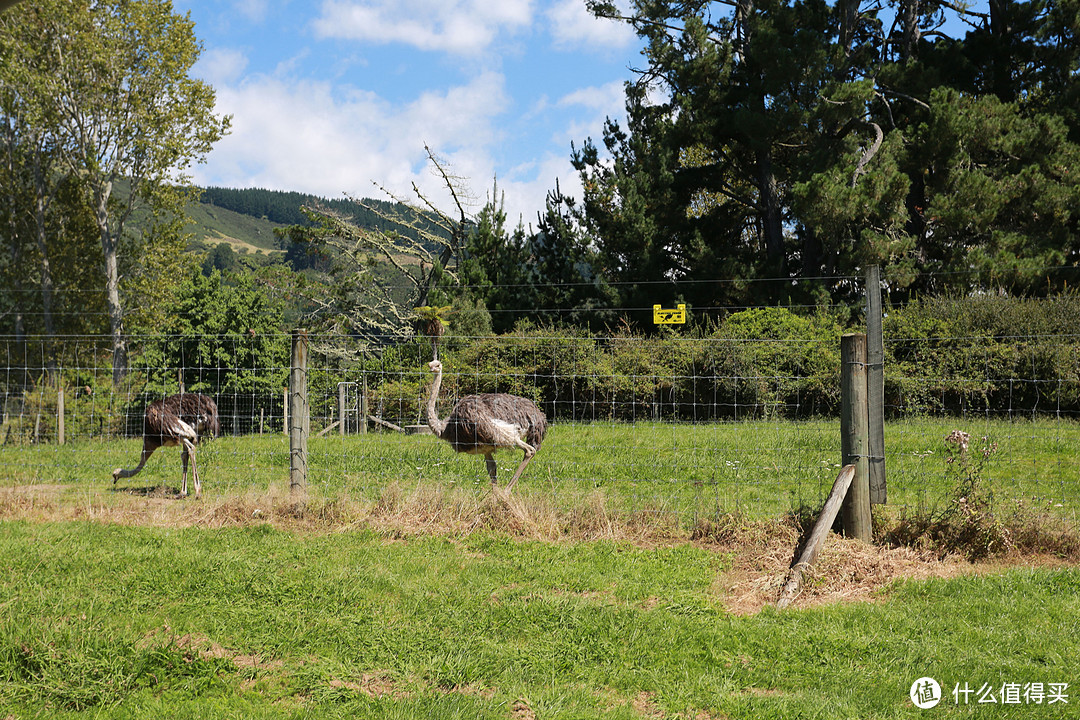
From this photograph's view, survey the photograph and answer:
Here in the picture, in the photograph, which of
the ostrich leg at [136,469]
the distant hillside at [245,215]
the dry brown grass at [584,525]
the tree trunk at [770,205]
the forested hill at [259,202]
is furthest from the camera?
the forested hill at [259,202]

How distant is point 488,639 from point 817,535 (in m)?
2.84

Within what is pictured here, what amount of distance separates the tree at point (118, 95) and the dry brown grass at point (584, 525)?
63.9 ft

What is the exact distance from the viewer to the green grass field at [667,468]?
8.04m

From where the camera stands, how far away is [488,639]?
184 inches

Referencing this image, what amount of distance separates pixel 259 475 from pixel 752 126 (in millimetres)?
19140

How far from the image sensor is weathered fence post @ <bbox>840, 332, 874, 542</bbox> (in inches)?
250

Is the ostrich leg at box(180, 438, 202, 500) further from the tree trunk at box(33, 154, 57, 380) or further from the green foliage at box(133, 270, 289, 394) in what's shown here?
the tree trunk at box(33, 154, 57, 380)

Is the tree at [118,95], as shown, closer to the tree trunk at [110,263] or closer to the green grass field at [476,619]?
the tree trunk at [110,263]

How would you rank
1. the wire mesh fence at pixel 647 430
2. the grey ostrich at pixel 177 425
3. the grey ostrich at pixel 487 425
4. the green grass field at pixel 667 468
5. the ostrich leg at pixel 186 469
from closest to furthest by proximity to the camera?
the green grass field at pixel 667 468
the grey ostrich at pixel 487 425
the wire mesh fence at pixel 647 430
the ostrich leg at pixel 186 469
the grey ostrich at pixel 177 425

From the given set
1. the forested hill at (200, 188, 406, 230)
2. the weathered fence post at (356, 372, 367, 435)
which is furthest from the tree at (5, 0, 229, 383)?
the forested hill at (200, 188, 406, 230)

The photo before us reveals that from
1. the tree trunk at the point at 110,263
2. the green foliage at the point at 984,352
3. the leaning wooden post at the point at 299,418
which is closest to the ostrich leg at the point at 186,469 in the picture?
the leaning wooden post at the point at 299,418

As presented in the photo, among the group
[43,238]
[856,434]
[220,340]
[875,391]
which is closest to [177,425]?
[856,434]

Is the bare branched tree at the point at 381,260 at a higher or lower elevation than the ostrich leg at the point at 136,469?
higher

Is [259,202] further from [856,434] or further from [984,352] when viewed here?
[856,434]
